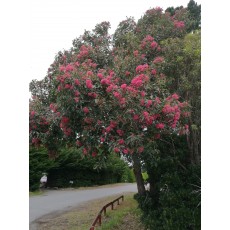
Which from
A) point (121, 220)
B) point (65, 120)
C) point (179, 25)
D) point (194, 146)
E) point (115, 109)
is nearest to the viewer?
point (115, 109)

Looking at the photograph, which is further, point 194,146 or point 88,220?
point 88,220

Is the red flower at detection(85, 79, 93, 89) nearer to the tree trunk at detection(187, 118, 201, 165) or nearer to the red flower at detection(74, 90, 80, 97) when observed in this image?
the red flower at detection(74, 90, 80, 97)

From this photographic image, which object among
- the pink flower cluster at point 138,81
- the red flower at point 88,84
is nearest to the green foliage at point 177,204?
the pink flower cluster at point 138,81

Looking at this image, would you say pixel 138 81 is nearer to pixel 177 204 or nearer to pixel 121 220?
pixel 177 204

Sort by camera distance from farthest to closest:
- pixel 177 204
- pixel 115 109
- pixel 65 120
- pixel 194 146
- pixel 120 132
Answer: pixel 194 146 < pixel 177 204 < pixel 65 120 < pixel 115 109 < pixel 120 132

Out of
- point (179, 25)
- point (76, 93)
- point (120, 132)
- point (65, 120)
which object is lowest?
point (120, 132)

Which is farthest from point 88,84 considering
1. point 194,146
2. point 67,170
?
point 67,170

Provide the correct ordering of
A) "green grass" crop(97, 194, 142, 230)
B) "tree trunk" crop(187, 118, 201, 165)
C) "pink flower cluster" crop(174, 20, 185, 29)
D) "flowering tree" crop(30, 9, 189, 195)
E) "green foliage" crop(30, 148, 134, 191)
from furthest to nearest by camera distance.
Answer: "green foliage" crop(30, 148, 134, 191)
"green grass" crop(97, 194, 142, 230)
"pink flower cluster" crop(174, 20, 185, 29)
"tree trunk" crop(187, 118, 201, 165)
"flowering tree" crop(30, 9, 189, 195)

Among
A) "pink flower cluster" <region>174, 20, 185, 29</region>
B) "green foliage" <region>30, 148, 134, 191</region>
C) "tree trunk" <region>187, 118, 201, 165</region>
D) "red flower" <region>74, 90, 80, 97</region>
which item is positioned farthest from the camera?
"green foliage" <region>30, 148, 134, 191</region>

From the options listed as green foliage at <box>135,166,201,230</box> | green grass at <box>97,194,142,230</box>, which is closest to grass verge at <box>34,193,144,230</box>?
green grass at <box>97,194,142,230</box>

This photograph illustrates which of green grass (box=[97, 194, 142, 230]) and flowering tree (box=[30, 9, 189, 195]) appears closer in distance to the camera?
flowering tree (box=[30, 9, 189, 195])

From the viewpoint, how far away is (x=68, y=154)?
21594 mm
